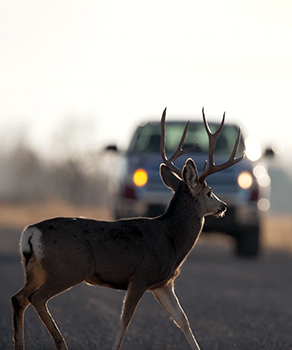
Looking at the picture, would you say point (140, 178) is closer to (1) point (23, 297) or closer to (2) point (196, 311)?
(2) point (196, 311)

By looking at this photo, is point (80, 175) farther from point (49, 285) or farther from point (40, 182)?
point (49, 285)

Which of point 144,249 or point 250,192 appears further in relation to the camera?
point 250,192

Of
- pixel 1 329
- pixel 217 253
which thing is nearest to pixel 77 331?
pixel 1 329

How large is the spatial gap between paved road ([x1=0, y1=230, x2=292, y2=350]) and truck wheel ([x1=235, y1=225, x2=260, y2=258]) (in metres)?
0.25

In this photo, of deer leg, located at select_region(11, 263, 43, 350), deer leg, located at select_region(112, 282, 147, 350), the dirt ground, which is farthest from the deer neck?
deer leg, located at select_region(11, 263, 43, 350)

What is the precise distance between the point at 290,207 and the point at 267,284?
12336 cm

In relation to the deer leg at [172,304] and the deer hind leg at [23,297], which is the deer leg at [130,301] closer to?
the deer leg at [172,304]

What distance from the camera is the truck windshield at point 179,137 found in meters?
16.8

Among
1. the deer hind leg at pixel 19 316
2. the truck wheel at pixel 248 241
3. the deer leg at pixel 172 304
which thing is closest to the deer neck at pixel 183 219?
the deer leg at pixel 172 304

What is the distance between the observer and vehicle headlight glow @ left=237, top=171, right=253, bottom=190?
1666cm

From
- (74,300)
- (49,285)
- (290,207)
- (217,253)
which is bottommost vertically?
(290,207)

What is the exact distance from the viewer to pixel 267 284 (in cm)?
1461

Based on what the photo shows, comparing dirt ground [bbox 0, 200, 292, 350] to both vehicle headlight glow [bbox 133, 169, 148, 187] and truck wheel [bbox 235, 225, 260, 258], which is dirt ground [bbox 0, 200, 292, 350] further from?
vehicle headlight glow [bbox 133, 169, 148, 187]

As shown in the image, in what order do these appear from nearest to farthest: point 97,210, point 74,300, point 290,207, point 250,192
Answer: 1. point 74,300
2. point 250,192
3. point 97,210
4. point 290,207
